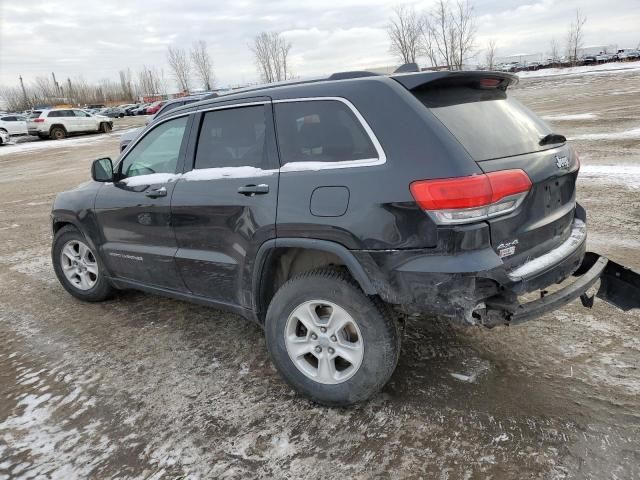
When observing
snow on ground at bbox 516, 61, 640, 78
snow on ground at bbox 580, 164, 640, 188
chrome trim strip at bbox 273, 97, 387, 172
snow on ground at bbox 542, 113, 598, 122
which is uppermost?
snow on ground at bbox 516, 61, 640, 78

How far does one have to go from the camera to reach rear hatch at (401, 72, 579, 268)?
2.59m

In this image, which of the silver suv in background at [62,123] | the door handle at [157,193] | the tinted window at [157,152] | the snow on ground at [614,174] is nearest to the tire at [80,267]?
the tinted window at [157,152]

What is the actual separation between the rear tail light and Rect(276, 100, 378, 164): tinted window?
372 mm

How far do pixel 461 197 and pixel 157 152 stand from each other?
8.16ft

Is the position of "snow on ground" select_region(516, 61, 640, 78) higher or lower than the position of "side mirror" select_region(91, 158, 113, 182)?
higher

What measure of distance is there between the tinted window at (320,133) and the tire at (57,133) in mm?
31053

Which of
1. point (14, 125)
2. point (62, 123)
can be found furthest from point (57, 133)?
point (14, 125)

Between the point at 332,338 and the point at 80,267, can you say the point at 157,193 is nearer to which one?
the point at 80,267

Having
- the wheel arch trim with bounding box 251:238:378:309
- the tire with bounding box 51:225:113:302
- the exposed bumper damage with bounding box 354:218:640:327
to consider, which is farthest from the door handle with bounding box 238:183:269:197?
the tire with bounding box 51:225:113:302

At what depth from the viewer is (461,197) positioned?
240 cm

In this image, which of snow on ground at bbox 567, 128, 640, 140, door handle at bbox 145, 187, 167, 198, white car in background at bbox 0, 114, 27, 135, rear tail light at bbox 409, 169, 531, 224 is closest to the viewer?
rear tail light at bbox 409, 169, 531, 224

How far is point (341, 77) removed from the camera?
300 cm

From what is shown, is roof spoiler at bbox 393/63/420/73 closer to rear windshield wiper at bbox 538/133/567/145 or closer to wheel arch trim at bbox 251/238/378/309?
rear windshield wiper at bbox 538/133/567/145

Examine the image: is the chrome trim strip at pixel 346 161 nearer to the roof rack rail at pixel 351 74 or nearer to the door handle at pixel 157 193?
the roof rack rail at pixel 351 74
